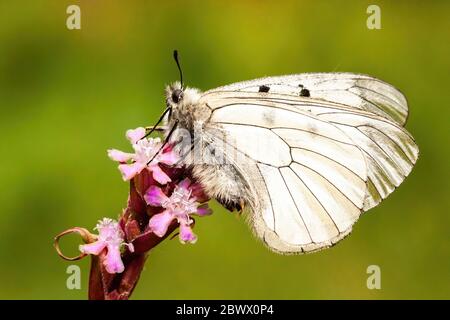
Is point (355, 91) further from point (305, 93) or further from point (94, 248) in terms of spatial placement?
point (94, 248)

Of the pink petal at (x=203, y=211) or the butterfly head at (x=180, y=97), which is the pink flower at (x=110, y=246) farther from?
the butterfly head at (x=180, y=97)

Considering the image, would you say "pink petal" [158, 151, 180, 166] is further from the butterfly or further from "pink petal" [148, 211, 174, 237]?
"pink petal" [148, 211, 174, 237]

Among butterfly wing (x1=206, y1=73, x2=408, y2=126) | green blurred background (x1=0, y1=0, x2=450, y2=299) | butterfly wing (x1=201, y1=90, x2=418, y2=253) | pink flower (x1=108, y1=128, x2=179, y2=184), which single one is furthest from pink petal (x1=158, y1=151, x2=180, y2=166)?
green blurred background (x1=0, y1=0, x2=450, y2=299)

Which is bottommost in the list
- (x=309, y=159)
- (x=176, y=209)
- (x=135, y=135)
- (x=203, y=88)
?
(x=176, y=209)

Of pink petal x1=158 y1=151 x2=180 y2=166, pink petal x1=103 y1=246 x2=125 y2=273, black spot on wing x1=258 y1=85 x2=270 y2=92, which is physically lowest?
pink petal x1=103 y1=246 x2=125 y2=273

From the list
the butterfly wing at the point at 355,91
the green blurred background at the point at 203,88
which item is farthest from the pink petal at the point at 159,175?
the green blurred background at the point at 203,88

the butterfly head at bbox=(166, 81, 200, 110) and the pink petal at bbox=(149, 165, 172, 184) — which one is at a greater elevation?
the butterfly head at bbox=(166, 81, 200, 110)

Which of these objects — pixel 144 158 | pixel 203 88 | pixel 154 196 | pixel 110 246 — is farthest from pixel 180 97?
pixel 203 88
